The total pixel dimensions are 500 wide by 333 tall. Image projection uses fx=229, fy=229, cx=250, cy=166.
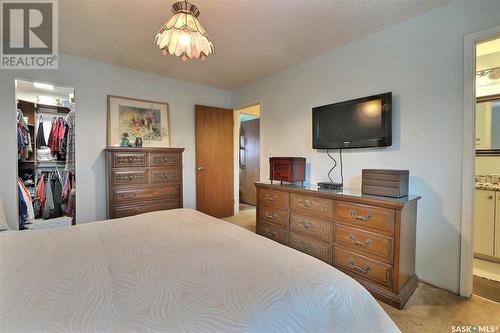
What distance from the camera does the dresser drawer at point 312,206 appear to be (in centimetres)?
222

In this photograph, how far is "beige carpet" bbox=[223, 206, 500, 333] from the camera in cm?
159

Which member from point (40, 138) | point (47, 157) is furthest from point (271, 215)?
point (40, 138)

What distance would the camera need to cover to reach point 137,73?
3.43m

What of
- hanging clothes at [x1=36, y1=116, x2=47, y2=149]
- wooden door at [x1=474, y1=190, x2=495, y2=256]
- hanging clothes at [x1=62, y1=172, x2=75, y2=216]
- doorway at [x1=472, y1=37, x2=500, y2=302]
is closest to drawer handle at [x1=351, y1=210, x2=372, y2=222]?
doorway at [x1=472, y1=37, x2=500, y2=302]

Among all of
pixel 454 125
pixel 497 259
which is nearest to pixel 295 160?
pixel 454 125

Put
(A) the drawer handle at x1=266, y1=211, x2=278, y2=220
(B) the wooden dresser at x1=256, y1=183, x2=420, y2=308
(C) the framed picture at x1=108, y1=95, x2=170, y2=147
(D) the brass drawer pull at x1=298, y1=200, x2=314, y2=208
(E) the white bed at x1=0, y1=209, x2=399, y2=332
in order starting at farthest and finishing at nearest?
(C) the framed picture at x1=108, y1=95, x2=170, y2=147
(A) the drawer handle at x1=266, y1=211, x2=278, y2=220
(D) the brass drawer pull at x1=298, y1=200, x2=314, y2=208
(B) the wooden dresser at x1=256, y1=183, x2=420, y2=308
(E) the white bed at x1=0, y1=209, x2=399, y2=332

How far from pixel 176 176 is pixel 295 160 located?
1.70m

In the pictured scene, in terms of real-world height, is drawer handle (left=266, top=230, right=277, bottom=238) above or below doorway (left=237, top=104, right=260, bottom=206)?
below

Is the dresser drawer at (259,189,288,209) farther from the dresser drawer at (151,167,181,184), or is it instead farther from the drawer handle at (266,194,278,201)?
the dresser drawer at (151,167,181,184)

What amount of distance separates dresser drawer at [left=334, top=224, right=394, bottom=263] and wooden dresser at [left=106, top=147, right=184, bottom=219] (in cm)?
220

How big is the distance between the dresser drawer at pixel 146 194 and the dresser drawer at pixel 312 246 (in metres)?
1.75

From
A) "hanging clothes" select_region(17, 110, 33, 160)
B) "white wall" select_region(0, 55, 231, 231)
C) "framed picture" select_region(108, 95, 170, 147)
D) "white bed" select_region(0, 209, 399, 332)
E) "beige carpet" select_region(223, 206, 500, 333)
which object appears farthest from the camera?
"framed picture" select_region(108, 95, 170, 147)

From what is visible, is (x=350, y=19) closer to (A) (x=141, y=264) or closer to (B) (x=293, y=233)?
(B) (x=293, y=233)

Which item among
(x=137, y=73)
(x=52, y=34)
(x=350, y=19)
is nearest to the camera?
(x=350, y=19)
